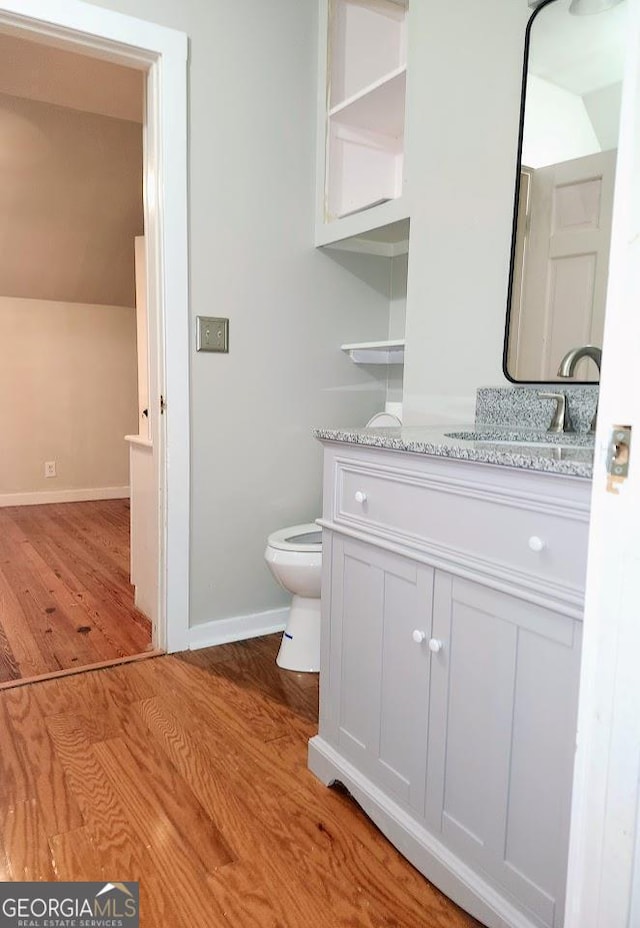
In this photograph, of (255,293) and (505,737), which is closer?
(505,737)

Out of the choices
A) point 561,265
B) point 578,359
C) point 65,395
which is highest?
point 561,265

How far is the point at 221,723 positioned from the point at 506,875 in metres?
0.92

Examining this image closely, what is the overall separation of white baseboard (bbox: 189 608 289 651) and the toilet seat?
0.39 m

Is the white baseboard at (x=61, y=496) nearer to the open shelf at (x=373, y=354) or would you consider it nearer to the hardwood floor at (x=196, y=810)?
the hardwood floor at (x=196, y=810)

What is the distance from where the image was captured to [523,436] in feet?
4.92

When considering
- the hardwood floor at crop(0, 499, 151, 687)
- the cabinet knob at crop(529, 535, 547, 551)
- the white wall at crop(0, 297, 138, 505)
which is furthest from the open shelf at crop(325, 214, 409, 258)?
the white wall at crop(0, 297, 138, 505)

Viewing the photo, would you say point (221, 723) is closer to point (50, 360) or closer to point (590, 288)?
point (590, 288)

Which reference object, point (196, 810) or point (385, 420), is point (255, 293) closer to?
point (385, 420)

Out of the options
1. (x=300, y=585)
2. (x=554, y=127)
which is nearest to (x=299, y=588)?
(x=300, y=585)

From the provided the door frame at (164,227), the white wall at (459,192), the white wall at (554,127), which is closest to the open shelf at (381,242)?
the white wall at (459,192)

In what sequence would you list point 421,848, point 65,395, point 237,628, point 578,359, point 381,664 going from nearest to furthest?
point 421,848 → point 381,664 → point 578,359 → point 237,628 → point 65,395

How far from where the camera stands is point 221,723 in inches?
68.9

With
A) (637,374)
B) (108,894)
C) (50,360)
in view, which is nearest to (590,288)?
(637,374)

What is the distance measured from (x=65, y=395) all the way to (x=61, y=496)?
0.79 meters
